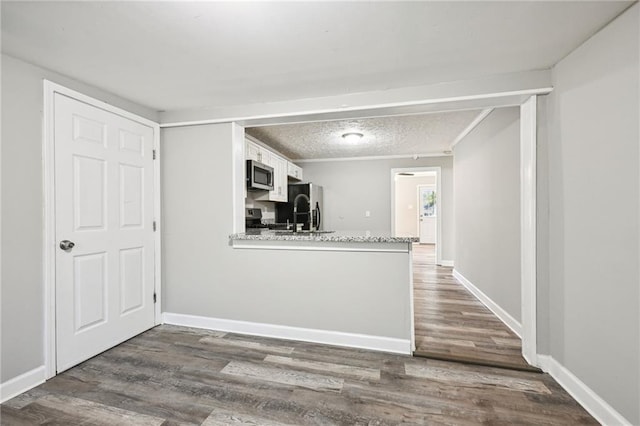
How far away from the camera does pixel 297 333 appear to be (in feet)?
8.59

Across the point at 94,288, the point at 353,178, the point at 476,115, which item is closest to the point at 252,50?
the point at 94,288

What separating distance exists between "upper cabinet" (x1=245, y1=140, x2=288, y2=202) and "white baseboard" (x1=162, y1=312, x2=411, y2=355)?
185cm

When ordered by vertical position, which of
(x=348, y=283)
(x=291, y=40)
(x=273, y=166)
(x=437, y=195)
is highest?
(x=291, y=40)

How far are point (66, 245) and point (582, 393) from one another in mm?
3516

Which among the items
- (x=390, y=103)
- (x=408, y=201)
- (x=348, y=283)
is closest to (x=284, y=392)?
(x=348, y=283)

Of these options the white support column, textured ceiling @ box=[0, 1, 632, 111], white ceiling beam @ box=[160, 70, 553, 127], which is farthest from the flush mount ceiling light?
the white support column

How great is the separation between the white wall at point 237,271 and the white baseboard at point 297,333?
0.14ft

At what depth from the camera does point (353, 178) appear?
619cm

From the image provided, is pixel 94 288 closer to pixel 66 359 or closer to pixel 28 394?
pixel 66 359

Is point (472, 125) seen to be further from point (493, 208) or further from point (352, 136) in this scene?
point (352, 136)

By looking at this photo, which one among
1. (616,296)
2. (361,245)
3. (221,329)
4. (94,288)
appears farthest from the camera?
(221,329)

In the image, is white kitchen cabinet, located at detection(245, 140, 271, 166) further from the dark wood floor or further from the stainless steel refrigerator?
the dark wood floor

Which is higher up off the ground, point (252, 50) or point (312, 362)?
point (252, 50)

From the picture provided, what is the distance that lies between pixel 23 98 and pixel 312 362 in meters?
2.67
